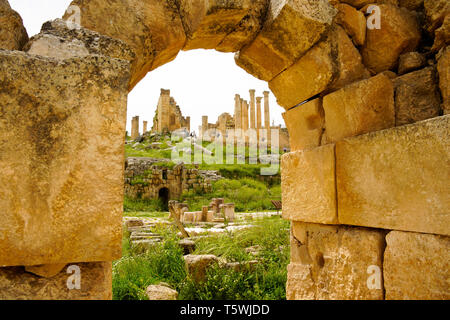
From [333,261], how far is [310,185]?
2.19 feet

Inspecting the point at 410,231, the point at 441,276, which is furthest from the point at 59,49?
the point at 441,276

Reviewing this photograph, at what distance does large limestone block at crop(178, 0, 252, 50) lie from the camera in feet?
7.81

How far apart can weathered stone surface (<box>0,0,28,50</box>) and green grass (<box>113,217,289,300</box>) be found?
319 cm

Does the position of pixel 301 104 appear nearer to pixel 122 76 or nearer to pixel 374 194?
pixel 374 194

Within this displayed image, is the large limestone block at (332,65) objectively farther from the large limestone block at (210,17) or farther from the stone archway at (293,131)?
the large limestone block at (210,17)

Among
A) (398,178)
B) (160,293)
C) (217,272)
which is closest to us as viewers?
(398,178)

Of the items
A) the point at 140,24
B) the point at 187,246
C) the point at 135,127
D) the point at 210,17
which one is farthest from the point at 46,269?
the point at 135,127

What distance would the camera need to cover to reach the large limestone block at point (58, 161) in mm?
1421

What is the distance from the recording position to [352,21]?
2646 mm

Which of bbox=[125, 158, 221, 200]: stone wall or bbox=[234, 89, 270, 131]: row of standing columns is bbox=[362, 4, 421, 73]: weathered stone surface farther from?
bbox=[234, 89, 270, 131]: row of standing columns

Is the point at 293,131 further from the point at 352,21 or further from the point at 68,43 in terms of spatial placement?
the point at 68,43

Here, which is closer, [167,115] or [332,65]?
[332,65]

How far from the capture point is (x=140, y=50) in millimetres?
2232
